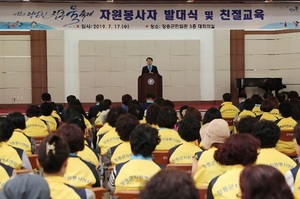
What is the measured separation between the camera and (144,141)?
11.9ft

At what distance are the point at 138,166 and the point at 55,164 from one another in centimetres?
85

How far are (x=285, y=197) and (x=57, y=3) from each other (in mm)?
13543

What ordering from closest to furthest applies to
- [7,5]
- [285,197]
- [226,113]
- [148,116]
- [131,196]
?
[285,197]
[131,196]
[148,116]
[226,113]
[7,5]

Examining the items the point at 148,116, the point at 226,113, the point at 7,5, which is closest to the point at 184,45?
the point at 7,5


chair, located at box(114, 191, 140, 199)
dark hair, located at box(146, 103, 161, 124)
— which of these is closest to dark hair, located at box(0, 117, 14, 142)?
chair, located at box(114, 191, 140, 199)

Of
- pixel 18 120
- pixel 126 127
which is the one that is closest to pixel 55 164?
pixel 126 127

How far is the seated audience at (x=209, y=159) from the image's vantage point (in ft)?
12.0

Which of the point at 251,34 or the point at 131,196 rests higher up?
the point at 251,34

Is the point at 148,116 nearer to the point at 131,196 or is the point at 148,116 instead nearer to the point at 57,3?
the point at 131,196

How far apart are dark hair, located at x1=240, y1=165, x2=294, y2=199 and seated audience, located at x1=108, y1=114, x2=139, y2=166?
2.57 meters

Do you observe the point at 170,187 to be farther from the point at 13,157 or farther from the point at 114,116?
the point at 114,116

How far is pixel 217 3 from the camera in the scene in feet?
50.1

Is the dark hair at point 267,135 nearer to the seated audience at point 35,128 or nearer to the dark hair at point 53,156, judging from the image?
the dark hair at point 53,156

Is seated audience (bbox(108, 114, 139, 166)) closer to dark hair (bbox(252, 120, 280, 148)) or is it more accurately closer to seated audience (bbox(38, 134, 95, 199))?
dark hair (bbox(252, 120, 280, 148))
